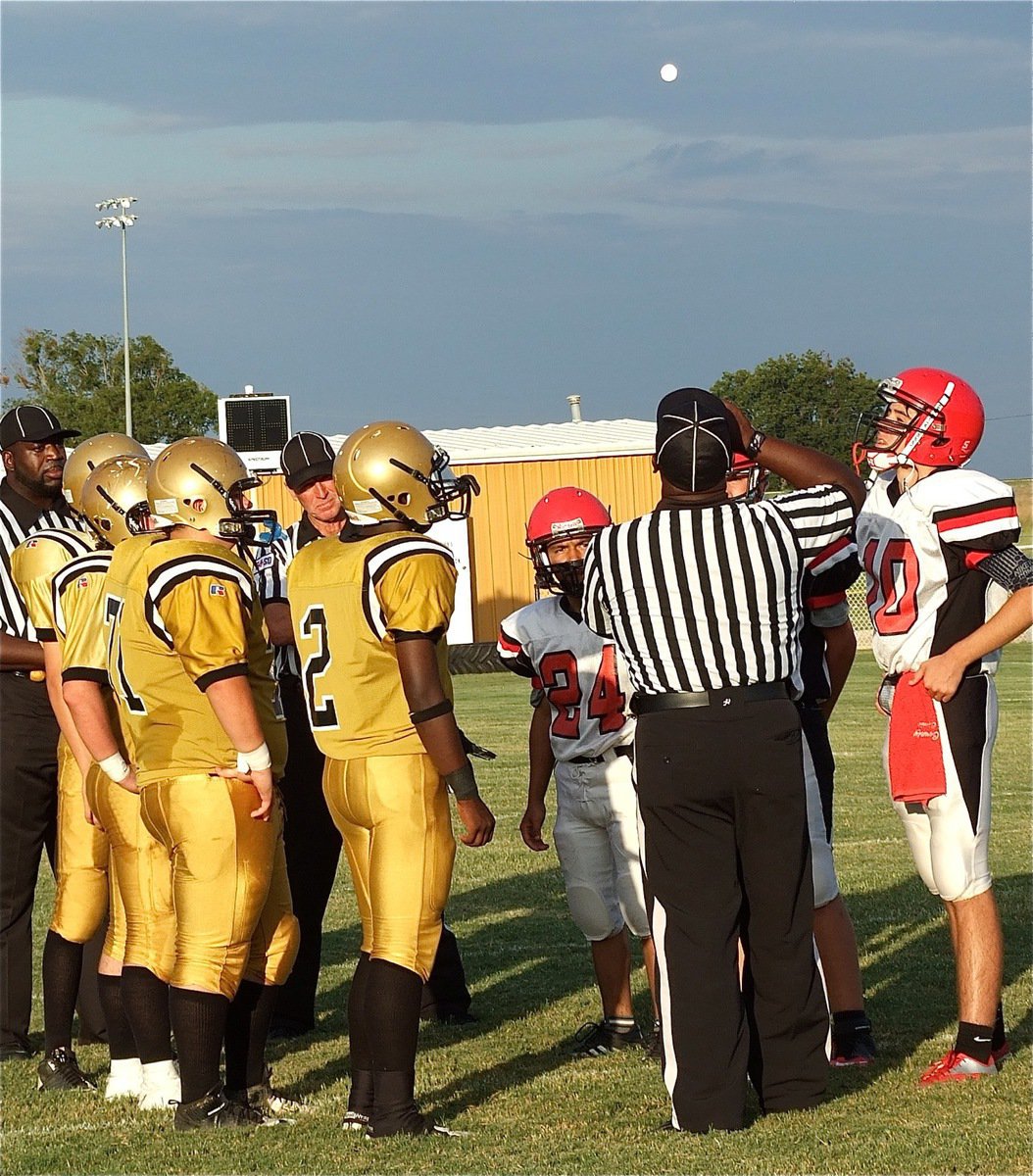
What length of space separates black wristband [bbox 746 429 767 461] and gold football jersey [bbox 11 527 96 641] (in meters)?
2.48

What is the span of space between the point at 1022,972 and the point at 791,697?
2471 millimetres

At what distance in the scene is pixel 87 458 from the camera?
20.4ft

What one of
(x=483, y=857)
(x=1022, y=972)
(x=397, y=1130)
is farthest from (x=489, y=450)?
(x=397, y=1130)

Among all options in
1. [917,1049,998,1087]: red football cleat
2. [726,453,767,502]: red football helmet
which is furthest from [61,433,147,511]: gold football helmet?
[917,1049,998,1087]: red football cleat

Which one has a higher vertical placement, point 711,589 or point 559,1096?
point 711,589

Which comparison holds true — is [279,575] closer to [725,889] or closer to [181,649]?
[181,649]

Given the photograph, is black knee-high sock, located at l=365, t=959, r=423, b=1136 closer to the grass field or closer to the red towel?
the grass field

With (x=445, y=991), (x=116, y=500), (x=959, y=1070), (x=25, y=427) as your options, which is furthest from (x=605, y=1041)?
(x=25, y=427)

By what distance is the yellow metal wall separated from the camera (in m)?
26.7

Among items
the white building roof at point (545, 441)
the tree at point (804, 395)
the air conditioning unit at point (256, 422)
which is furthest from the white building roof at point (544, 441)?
the tree at point (804, 395)

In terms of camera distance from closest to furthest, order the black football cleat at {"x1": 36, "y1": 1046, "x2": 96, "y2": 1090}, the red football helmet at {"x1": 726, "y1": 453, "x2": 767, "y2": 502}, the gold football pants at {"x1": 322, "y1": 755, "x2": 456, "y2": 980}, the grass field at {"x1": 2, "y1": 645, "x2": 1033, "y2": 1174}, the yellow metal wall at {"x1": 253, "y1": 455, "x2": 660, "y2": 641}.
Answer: the grass field at {"x1": 2, "y1": 645, "x2": 1033, "y2": 1174} < the gold football pants at {"x1": 322, "y1": 755, "x2": 456, "y2": 980} < the red football helmet at {"x1": 726, "y1": 453, "x2": 767, "y2": 502} < the black football cleat at {"x1": 36, "y1": 1046, "x2": 96, "y2": 1090} < the yellow metal wall at {"x1": 253, "y1": 455, "x2": 660, "y2": 641}

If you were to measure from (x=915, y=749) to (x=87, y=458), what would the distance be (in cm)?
335

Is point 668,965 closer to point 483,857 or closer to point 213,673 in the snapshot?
point 213,673

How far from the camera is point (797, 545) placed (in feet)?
15.3
